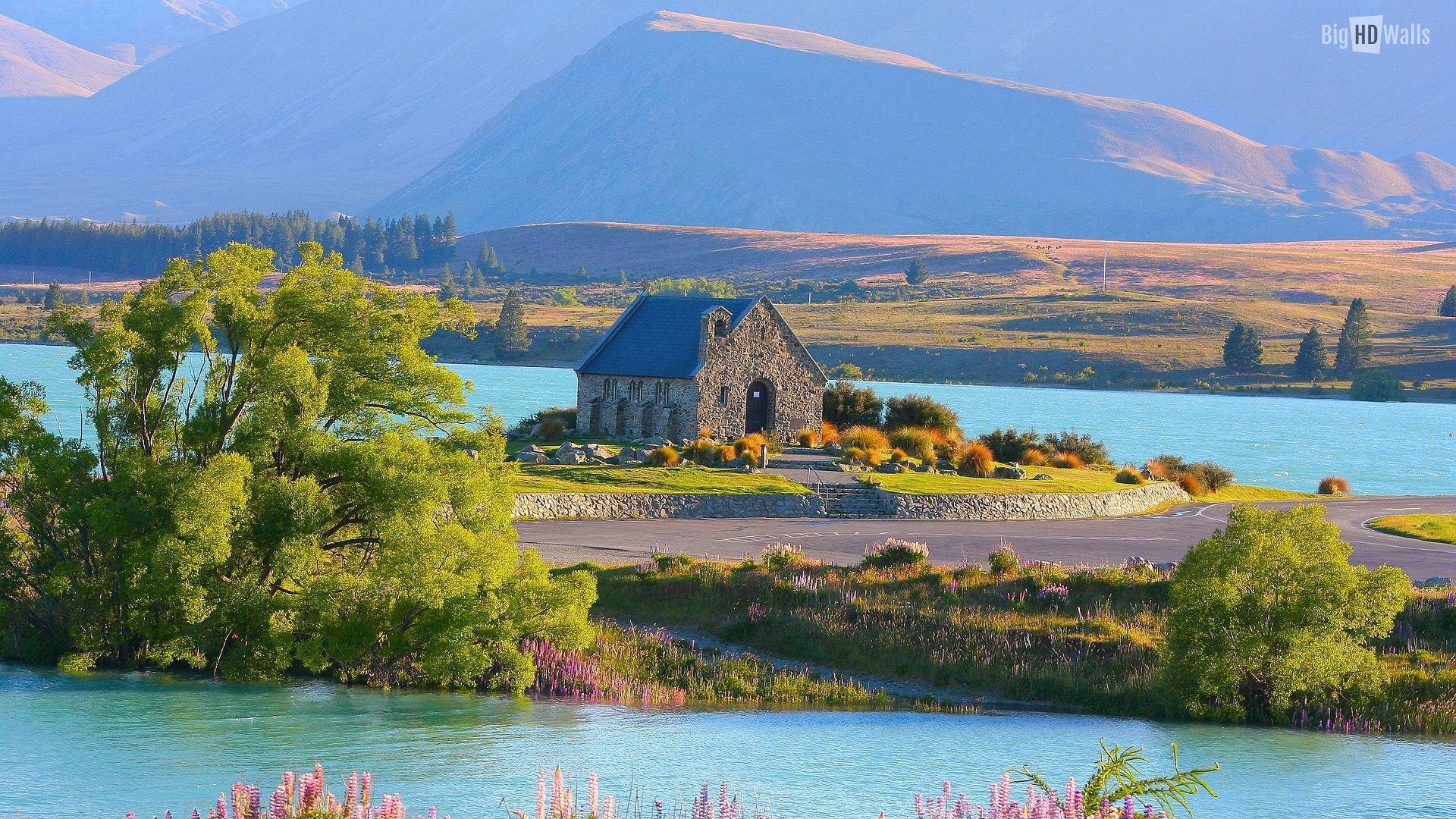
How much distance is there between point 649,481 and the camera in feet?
154

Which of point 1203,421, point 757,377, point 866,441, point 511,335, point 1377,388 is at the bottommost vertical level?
point 866,441

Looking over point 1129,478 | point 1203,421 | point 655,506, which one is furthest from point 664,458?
point 1203,421

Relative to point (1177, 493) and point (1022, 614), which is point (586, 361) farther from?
point (1022, 614)

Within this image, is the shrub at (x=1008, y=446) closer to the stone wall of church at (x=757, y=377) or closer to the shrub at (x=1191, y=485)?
the shrub at (x=1191, y=485)

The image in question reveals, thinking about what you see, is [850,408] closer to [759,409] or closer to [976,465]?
[759,409]

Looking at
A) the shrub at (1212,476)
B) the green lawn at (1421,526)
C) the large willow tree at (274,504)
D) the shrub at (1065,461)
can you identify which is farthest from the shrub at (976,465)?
the large willow tree at (274,504)

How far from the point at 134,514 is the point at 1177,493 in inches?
1819

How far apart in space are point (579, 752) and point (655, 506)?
25.7m

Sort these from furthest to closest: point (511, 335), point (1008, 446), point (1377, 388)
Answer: point (511, 335), point (1377, 388), point (1008, 446)

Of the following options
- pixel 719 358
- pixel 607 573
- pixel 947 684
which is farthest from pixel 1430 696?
pixel 719 358

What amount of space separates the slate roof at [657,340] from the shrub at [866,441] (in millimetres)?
6175

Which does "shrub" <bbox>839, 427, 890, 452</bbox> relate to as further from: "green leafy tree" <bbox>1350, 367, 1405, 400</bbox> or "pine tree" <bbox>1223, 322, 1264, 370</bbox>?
"green leafy tree" <bbox>1350, 367, 1405, 400</bbox>

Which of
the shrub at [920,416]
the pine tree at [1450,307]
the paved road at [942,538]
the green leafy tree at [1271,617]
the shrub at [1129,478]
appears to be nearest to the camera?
the green leafy tree at [1271,617]

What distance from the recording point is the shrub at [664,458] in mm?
51156
